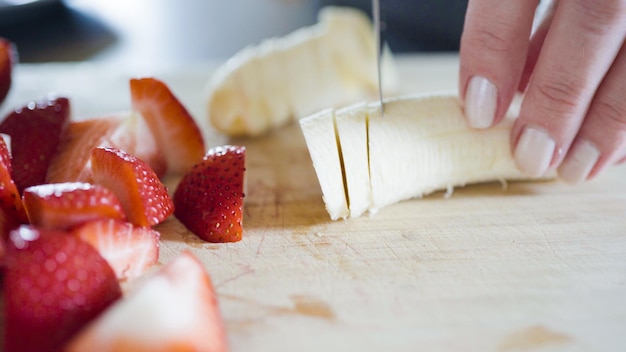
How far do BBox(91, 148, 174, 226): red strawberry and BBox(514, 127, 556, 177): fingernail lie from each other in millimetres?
908

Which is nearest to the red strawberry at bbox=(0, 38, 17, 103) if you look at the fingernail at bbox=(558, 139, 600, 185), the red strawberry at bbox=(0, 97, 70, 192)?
the red strawberry at bbox=(0, 97, 70, 192)

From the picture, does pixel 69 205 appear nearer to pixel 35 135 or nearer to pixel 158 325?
pixel 158 325

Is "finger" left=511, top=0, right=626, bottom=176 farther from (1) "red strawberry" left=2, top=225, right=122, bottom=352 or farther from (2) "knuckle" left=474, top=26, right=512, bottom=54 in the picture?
(1) "red strawberry" left=2, top=225, right=122, bottom=352

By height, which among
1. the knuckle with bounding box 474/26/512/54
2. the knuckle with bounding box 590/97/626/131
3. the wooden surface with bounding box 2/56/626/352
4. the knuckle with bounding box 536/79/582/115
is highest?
the knuckle with bounding box 474/26/512/54

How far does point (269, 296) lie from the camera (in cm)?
123

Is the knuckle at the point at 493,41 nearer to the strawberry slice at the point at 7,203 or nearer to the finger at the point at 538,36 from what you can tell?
the finger at the point at 538,36

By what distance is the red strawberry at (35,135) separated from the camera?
153cm

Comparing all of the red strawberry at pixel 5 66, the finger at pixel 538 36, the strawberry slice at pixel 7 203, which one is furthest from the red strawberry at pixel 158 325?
the red strawberry at pixel 5 66

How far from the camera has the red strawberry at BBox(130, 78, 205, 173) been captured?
161 cm

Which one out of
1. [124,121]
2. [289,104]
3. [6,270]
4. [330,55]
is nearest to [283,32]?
[330,55]

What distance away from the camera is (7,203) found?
1311mm

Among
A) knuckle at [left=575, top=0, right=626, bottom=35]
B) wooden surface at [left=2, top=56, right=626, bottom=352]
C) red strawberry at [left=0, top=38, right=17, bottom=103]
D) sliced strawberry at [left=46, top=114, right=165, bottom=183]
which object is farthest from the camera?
red strawberry at [left=0, top=38, right=17, bottom=103]

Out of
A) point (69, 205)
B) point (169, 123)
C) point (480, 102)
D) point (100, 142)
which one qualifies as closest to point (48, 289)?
point (69, 205)

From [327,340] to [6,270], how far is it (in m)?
0.60
